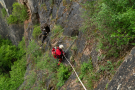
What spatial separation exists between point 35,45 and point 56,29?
449cm

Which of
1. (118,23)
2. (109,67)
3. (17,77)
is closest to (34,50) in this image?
(17,77)

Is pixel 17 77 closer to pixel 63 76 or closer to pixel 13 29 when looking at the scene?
pixel 13 29

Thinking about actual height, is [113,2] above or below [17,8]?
below

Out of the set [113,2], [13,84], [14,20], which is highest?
[14,20]

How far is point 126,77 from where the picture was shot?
8.02 ft

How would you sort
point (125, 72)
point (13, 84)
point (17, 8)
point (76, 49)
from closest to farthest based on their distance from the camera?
point (125, 72), point (76, 49), point (13, 84), point (17, 8)

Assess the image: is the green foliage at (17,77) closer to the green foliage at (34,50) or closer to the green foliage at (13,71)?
the green foliage at (13,71)

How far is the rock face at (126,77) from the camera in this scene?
232cm

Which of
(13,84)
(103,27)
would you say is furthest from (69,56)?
(13,84)

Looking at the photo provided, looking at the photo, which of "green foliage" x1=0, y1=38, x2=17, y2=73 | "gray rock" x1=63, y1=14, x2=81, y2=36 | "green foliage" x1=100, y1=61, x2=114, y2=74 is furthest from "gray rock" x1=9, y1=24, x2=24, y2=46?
"green foliage" x1=100, y1=61, x2=114, y2=74

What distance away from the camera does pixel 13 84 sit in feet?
48.4

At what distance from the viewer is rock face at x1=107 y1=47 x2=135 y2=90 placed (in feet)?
7.61

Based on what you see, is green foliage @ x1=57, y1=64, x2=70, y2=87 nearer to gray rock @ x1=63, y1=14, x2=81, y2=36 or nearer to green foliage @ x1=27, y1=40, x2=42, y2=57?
gray rock @ x1=63, y1=14, x2=81, y2=36

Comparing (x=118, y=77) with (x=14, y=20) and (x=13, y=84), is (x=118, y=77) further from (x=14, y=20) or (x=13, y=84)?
(x=14, y=20)
